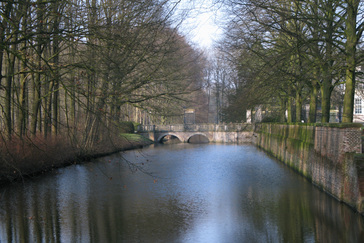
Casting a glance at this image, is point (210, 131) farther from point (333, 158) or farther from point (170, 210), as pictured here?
point (170, 210)

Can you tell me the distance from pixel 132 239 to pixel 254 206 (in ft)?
15.1

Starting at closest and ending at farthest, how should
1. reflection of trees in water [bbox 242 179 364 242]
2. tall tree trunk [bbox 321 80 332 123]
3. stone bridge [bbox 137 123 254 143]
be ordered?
reflection of trees in water [bbox 242 179 364 242] → tall tree trunk [bbox 321 80 332 123] → stone bridge [bbox 137 123 254 143]

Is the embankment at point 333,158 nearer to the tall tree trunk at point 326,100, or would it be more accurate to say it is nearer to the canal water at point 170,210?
the canal water at point 170,210

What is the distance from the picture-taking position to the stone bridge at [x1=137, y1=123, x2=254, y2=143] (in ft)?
149

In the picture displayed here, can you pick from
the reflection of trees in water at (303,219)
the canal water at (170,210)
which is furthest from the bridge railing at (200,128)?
the reflection of trees in water at (303,219)

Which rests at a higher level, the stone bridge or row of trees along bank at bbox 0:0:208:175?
row of trees along bank at bbox 0:0:208:175

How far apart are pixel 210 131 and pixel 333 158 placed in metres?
34.7

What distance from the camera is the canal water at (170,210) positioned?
926 cm

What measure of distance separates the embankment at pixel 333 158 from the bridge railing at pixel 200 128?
1006 inches

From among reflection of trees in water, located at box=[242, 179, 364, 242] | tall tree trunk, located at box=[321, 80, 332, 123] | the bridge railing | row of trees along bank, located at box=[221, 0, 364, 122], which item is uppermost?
row of trees along bank, located at box=[221, 0, 364, 122]

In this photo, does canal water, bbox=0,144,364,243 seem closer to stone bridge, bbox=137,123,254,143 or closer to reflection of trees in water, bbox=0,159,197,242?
reflection of trees in water, bbox=0,159,197,242

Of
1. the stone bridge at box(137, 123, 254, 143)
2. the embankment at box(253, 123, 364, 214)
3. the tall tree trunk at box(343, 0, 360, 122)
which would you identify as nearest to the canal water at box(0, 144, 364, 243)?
the embankment at box(253, 123, 364, 214)

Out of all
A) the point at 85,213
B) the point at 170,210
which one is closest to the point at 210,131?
the point at 170,210

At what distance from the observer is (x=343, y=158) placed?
1152 cm
